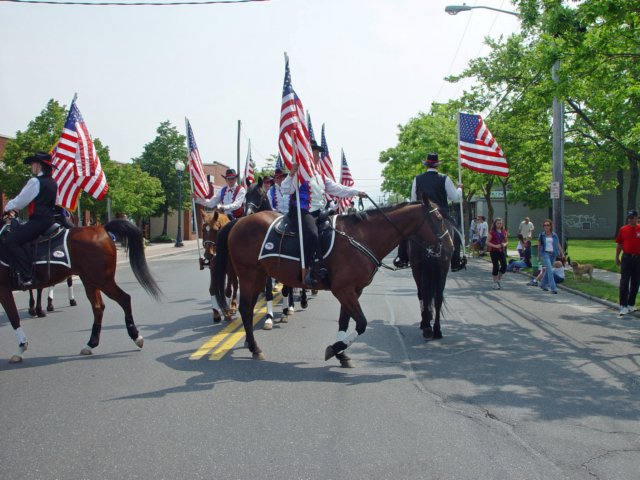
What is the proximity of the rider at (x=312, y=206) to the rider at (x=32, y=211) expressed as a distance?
3.14m

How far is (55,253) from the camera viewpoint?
8086 mm

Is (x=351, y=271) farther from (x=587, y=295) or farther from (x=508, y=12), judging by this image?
(x=508, y=12)

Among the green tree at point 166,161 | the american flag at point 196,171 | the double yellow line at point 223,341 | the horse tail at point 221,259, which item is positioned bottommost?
the double yellow line at point 223,341

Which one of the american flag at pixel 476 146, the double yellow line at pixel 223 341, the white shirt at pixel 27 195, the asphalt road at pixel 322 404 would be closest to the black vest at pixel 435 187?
the asphalt road at pixel 322 404

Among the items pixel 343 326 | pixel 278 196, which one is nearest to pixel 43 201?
pixel 343 326

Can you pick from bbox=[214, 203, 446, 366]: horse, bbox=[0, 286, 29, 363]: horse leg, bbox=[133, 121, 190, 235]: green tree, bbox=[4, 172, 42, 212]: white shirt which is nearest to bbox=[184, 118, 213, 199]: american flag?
bbox=[214, 203, 446, 366]: horse

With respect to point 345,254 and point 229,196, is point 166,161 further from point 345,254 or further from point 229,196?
point 345,254

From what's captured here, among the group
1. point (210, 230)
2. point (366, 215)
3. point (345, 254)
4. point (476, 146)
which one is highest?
point (476, 146)

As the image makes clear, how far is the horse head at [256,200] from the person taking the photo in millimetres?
11339

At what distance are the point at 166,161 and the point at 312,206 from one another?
55.9m

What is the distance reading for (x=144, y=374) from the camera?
6.99m

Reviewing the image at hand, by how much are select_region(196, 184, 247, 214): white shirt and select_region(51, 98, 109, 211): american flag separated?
2531 mm

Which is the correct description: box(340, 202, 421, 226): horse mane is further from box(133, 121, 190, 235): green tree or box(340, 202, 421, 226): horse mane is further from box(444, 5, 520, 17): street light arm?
box(133, 121, 190, 235): green tree

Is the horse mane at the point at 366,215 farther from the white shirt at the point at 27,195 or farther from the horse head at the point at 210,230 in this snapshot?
the horse head at the point at 210,230
